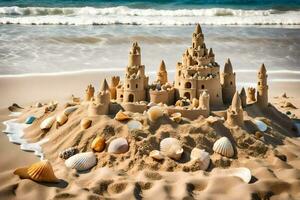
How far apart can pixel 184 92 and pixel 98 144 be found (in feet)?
12.1

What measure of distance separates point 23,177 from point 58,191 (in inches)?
48.5

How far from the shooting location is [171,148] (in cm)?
1241

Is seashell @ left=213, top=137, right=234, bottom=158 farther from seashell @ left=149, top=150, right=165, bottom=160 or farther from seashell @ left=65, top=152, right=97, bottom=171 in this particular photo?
seashell @ left=65, top=152, right=97, bottom=171

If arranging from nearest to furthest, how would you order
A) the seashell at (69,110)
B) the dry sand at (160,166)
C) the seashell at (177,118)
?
the dry sand at (160,166) < the seashell at (177,118) < the seashell at (69,110)

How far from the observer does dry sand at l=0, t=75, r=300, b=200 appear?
1122 centimetres

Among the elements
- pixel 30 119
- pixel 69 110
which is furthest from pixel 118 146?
pixel 30 119

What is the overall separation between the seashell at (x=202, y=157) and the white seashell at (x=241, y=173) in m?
0.60

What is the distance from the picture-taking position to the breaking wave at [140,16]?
43281mm

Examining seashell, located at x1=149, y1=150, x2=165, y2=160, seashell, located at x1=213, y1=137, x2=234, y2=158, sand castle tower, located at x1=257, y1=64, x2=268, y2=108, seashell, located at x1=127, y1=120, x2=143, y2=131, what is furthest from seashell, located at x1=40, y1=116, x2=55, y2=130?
sand castle tower, located at x1=257, y1=64, x2=268, y2=108

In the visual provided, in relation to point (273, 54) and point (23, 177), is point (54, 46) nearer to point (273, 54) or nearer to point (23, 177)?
point (273, 54)

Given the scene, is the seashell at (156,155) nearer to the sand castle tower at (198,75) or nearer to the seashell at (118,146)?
the seashell at (118,146)

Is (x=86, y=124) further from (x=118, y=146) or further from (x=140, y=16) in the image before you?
(x=140, y=16)

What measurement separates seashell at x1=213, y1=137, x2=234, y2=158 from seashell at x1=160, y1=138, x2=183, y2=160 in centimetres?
113

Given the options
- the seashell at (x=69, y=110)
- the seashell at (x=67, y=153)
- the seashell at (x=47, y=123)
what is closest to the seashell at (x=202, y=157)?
the seashell at (x=67, y=153)
